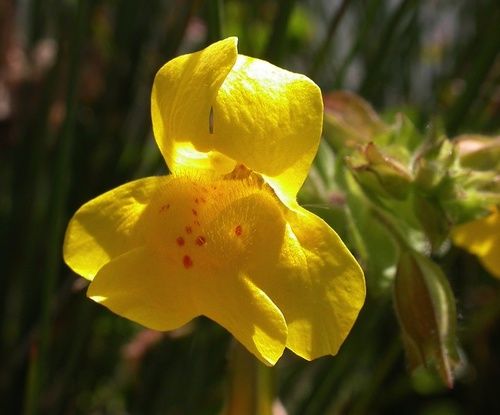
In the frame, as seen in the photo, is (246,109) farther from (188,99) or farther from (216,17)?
(216,17)

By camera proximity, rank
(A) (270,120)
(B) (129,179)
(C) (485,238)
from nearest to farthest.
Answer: (A) (270,120)
(C) (485,238)
(B) (129,179)

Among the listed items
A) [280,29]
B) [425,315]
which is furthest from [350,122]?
[425,315]

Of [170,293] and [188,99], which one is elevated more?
[188,99]

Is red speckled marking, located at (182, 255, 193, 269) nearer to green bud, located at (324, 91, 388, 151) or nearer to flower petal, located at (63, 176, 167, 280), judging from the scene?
flower petal, located at (63, 176, 167, 280)

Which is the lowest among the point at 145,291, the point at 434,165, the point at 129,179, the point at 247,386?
the point at 129,179

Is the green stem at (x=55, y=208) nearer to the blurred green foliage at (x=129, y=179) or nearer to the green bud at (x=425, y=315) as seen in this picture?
the blurred green foliage at (x=129, y=179)

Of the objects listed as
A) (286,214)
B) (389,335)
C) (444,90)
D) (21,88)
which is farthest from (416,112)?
(21,88)

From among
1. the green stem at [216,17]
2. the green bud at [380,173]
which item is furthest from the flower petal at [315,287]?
the green stem at [216,17]
